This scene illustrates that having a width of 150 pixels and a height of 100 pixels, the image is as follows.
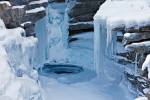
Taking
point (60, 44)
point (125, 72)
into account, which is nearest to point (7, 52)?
point (125, 72)

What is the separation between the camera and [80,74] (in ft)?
55.1

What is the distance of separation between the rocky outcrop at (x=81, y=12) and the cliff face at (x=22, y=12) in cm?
354

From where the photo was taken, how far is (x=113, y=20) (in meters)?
12.8

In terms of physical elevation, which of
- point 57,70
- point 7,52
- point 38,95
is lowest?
point 57,70

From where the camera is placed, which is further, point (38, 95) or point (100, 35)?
point (100, 35)

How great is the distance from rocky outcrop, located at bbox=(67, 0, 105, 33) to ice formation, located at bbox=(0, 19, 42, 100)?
25.7 feet

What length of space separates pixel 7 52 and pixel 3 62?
1312 mm

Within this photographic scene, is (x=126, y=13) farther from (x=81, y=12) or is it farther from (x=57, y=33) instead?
(x=57, y=33)

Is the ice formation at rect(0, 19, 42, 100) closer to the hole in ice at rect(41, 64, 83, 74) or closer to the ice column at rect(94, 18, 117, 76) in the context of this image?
the ice column at rect(94, 18, 117, 76)

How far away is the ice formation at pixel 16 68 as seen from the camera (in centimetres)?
816

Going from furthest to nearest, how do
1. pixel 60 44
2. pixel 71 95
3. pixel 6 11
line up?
pixel 60 44 → pixel 71 95 → pixel 6 11

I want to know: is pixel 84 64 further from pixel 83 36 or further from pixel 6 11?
pixel 6 11

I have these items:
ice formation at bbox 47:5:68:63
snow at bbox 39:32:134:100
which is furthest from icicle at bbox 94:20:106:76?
ice formation at bbox 47:5:68:63

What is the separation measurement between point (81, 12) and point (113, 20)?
8.06 m
